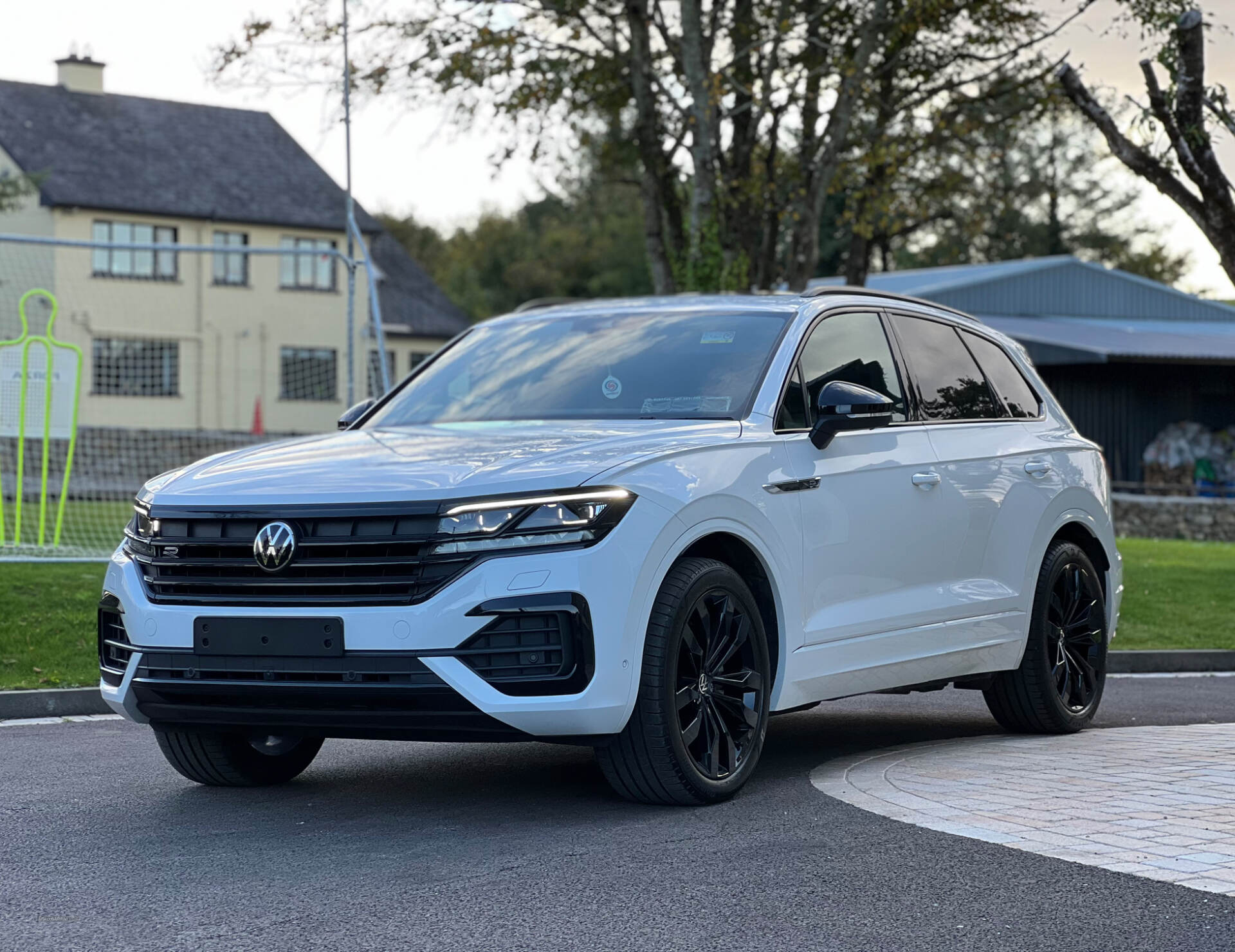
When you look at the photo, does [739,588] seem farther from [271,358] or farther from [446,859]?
[271,358]

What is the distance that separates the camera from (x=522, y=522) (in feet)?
18.4

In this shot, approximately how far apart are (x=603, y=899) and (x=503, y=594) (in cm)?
106

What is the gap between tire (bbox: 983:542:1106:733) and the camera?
8133 mm

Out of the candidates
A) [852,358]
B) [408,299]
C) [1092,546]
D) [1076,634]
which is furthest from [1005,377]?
[408,299]

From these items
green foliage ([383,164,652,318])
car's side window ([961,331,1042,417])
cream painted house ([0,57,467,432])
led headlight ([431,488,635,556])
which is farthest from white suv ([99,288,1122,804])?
green foliage ([383,164,652,318])

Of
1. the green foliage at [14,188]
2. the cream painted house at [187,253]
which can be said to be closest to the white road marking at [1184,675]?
the cream painted house at [187,253]

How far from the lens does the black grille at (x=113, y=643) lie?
6160 millimetres

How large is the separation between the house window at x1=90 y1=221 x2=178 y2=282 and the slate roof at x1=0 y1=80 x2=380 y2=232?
59 cm

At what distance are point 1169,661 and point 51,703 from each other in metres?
7.46

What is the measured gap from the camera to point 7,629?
1095cm

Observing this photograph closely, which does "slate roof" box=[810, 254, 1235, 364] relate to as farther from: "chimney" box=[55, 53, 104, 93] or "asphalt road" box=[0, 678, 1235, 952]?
"asphalt road" box=[0, 678, 1235, 952]

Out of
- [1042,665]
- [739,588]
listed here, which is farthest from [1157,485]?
[739,588]

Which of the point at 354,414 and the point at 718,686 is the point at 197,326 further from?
the point at 718,686

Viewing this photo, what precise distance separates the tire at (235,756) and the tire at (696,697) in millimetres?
1587
